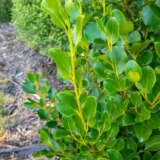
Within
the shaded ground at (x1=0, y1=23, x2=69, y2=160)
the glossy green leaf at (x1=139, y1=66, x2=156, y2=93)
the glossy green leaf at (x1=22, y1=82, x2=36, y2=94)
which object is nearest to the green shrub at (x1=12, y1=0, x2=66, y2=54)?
the shaded ground at (x1=0, y1=23, x2=69, y2=160)

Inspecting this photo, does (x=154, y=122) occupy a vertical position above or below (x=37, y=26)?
below

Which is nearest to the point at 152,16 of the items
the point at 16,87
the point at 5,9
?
the point at 16,87

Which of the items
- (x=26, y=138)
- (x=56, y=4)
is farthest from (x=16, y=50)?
(x=56, y=4)

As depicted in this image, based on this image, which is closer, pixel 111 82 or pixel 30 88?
pixel 111 82

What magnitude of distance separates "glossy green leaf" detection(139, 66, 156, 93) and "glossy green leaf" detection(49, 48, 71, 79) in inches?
6.0

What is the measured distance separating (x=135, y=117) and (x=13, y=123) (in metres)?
1.85

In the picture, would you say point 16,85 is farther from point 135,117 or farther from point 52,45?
point 135,117

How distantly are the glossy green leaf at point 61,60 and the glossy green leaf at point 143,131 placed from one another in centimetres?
23

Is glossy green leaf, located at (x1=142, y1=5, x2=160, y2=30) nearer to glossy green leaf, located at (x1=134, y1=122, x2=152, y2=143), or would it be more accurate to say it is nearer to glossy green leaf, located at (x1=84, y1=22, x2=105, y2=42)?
glossy green leaf, located at (x1=84, y1=22, x2=105, y2=42)

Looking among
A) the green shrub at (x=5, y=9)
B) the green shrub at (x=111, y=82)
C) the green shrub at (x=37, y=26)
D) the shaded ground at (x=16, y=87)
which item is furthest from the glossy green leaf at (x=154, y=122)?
the green shrub at (x=5, y=9)

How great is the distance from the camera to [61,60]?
32 cm

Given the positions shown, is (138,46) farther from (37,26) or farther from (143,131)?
(37,26)

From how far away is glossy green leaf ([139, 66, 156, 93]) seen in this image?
Result: 1.26 feet

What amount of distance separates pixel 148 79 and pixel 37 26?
8.81 feet
